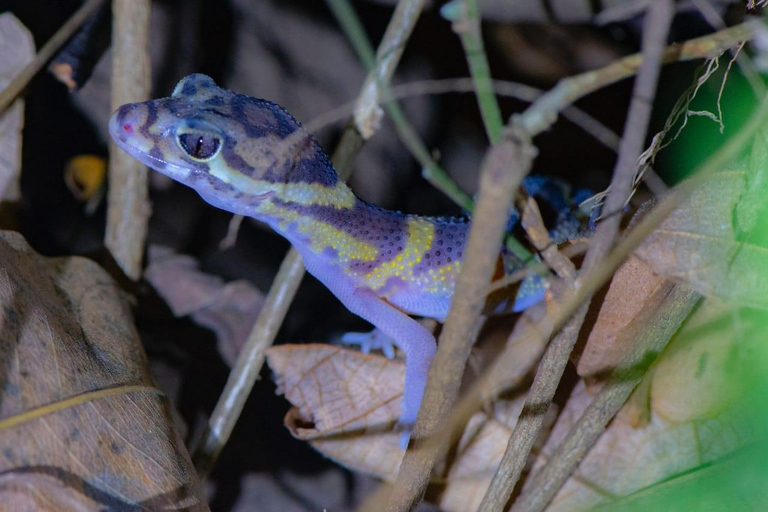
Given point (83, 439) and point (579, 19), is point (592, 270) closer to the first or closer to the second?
point (83, 439)

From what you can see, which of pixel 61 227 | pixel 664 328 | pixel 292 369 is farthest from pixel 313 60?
pixel 664 328

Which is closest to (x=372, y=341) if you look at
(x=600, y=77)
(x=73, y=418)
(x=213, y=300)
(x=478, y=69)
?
(x=213, y=300)

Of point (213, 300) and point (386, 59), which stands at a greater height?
point (386, 59)

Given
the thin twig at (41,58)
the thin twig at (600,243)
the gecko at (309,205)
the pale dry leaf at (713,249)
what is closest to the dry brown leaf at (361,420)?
the gecko at (309,205)

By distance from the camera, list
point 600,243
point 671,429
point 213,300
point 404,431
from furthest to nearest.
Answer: point 213,300 → point 404,431 → point 671,429 → point 600,243

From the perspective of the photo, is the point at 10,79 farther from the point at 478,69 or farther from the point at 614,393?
the point at 614,393

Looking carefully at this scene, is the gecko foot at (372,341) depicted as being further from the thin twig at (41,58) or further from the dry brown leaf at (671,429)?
the thin twig at (41,58)

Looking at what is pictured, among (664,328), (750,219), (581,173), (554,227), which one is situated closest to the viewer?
(750,219)
